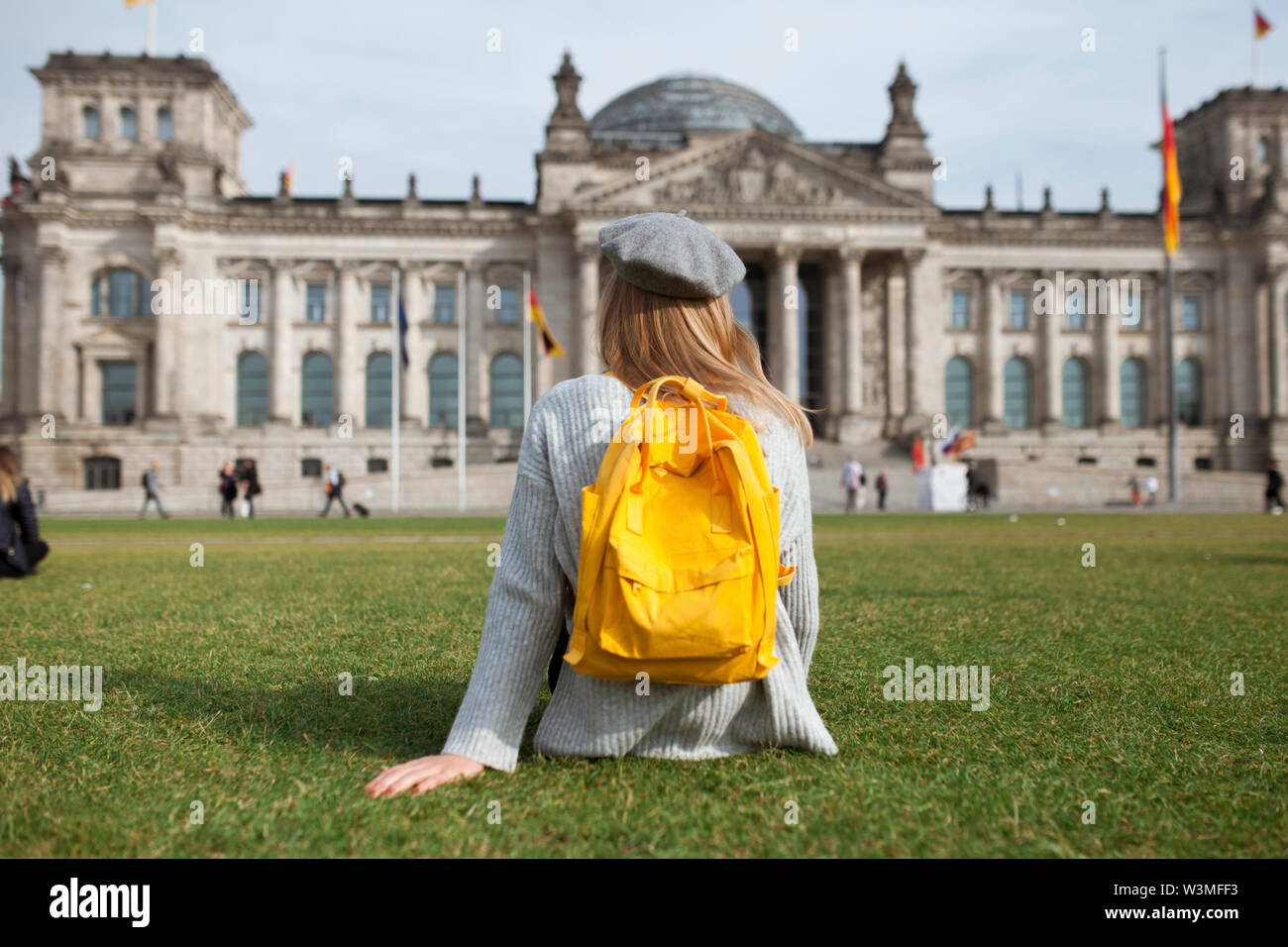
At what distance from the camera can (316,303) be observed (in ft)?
176

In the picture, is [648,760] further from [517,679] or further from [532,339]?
[532,339]

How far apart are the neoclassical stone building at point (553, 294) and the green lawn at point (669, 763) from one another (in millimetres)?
41819

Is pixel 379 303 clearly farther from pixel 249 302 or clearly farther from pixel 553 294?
pixel 553 294

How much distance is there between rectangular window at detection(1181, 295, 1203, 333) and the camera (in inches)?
2269

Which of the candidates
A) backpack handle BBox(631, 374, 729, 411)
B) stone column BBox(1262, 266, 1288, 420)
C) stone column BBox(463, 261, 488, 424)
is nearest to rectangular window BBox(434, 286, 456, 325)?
stone column BBox(463, 261, 488, 424)

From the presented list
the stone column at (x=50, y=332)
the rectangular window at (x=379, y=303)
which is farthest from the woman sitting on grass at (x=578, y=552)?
the stone column at (x=50, y=332)

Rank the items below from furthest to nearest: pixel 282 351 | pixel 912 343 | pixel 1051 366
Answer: pixel 1051 366 → pixel 912 343 → pixel 282 351

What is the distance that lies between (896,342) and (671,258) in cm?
5269

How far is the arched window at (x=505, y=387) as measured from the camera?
5435 cm

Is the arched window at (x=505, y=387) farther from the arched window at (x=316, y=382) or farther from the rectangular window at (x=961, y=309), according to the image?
the rectangular window at (x=961, y=309)

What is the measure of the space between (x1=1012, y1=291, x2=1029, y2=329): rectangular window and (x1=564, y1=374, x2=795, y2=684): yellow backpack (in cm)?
5886
